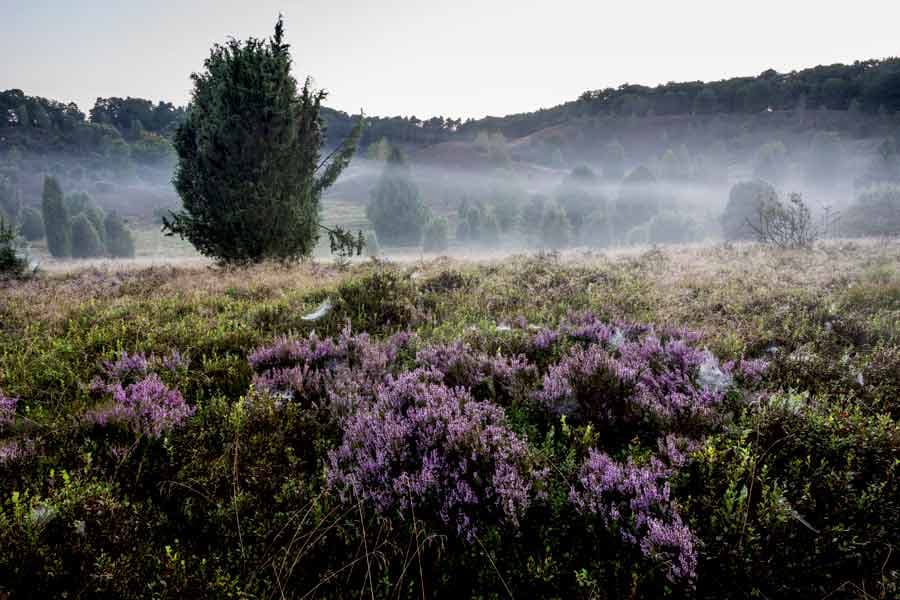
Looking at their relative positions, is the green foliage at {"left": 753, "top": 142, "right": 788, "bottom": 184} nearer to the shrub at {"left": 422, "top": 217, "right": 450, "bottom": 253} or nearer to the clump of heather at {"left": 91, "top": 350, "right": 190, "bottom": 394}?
the shrub at {"left": 422, "top": 217, "right": 450, "bottom": 253}

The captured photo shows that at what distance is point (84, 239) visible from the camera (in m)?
64.6

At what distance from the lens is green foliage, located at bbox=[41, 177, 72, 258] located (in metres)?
64.4

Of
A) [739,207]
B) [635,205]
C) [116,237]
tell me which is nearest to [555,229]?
[635,205]

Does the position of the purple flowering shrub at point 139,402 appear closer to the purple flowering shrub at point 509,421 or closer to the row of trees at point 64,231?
the purple flowering shrub at point 509,421

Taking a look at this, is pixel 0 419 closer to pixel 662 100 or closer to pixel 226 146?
pixel 226 146

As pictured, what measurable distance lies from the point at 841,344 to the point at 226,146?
599 inches

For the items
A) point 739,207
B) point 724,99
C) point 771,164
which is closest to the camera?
point 739,207

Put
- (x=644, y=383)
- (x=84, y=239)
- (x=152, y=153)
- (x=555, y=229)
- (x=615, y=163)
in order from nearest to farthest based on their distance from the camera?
1. (x=644, y=383)
2. (x=84, y=239)
3. (x=555, y=229)
4. (x=152, y=153)
5. (x=615, y=163)

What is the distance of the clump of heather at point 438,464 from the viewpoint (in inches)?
92.1

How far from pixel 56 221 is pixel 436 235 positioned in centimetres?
5580

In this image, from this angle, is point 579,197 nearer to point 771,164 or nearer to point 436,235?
point 436,235

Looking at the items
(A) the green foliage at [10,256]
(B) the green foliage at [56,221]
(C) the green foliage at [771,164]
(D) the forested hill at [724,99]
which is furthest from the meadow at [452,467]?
(D) the forested hill at [724,99]

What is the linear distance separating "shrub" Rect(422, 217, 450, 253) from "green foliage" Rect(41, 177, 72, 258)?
Result: 173 feet

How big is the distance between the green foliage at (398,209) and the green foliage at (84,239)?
136 feet
